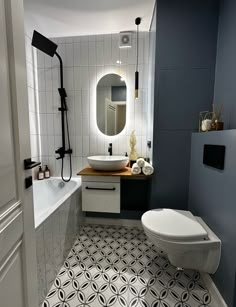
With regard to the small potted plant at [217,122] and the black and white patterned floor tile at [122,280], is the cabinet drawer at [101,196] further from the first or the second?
the small potted plant at [217,122]

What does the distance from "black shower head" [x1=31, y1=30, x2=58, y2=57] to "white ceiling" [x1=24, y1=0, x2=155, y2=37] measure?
0.21 m

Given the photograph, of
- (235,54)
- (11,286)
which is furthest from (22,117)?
(235,54)

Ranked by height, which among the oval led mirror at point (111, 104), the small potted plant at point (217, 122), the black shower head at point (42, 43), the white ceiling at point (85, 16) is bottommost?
the small potted plant at point (217, 122)

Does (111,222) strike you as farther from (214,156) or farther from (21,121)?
(21,121)

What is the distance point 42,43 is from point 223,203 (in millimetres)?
2281

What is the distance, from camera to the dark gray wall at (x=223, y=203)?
42.1 inches

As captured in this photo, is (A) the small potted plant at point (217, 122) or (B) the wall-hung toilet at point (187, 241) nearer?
(B) the wall-hung toilet at point (187, 241)

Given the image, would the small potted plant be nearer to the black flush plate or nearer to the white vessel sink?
the black flush plate

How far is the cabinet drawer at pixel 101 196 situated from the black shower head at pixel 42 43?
1550 millimetres

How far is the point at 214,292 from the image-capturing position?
127 centimetres

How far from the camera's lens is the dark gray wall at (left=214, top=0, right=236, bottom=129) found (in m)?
1.35

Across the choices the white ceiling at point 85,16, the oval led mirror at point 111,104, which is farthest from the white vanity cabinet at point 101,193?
the white ceiling at point 85,16

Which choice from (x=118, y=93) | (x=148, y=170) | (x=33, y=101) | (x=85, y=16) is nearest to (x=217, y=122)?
(x=148, y=170)

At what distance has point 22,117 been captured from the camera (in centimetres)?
77
